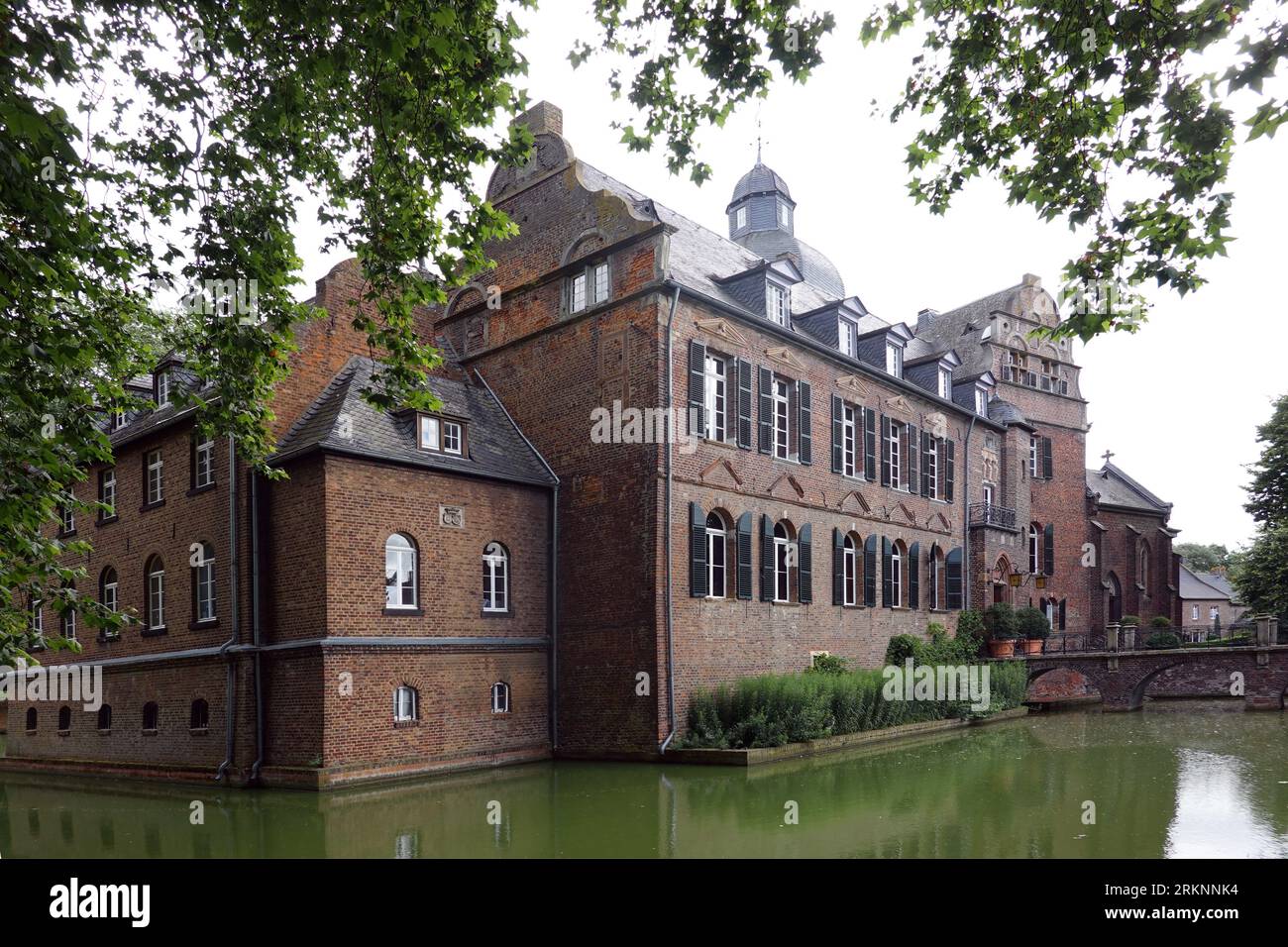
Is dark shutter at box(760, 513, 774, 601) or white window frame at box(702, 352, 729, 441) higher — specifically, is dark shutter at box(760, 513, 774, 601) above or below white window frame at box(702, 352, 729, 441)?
below

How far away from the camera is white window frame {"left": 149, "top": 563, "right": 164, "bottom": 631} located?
66.4 feet

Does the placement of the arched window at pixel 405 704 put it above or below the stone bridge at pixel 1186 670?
above

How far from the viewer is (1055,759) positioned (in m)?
17.8

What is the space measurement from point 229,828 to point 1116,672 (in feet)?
84.3

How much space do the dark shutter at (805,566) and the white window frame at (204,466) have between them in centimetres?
1217

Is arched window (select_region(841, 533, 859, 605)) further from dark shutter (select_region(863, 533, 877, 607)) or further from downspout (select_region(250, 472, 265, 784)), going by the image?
downspout (select_region(250, 472, 265, 784))

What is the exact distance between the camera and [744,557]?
825 inches

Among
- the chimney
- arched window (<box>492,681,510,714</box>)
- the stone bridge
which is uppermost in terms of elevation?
the chimney

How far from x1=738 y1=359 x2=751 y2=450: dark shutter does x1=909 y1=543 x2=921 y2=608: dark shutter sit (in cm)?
804

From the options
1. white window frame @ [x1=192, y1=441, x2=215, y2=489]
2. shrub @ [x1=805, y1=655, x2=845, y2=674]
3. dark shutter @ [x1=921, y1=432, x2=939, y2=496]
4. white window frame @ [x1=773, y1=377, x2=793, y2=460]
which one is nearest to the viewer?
white window frame @ [x1=192, y1=441, x2=215, y2=489]

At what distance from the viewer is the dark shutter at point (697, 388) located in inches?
789

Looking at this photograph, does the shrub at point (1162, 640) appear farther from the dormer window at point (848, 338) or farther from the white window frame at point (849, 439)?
the dormer window at point (848, 338)

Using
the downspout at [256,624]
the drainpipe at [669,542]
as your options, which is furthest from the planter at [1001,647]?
the downspout at [256,624]

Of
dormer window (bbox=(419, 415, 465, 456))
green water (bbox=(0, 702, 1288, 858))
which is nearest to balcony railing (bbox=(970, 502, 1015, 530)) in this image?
green water (bbox=(0, 702, 1288, 858))
